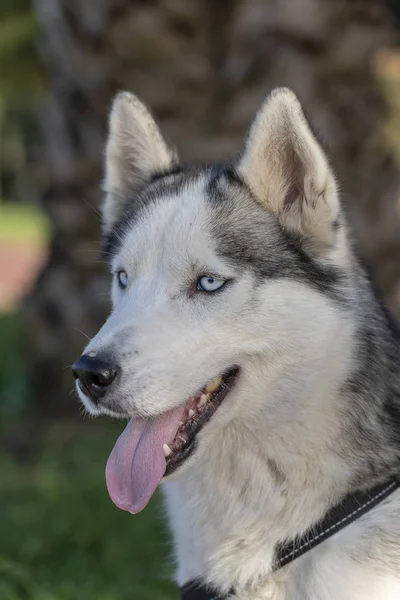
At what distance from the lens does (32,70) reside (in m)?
8.95

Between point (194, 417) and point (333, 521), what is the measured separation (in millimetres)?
545

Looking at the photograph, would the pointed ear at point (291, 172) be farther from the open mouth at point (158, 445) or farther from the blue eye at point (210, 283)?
the open mouth at point (158, 445)

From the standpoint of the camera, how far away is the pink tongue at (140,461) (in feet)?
9.75

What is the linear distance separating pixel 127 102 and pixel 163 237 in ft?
2.25

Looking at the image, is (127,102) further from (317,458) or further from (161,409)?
(317,458)

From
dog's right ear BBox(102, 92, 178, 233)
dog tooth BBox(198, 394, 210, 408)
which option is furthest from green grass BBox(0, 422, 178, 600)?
dog's right ear BBox(102, 92, 178, 233)

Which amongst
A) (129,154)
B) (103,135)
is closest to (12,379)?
(103,135)

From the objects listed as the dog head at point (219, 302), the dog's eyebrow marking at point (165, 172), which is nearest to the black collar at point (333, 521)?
the dog head at point (219, 302)

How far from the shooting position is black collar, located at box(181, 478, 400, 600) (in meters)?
2.99

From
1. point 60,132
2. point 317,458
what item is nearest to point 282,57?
point 60,132

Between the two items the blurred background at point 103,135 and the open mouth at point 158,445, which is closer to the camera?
the open mouth at point 158,445

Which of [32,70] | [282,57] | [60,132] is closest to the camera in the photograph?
[282,57]

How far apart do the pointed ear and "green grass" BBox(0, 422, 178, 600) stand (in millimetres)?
1597

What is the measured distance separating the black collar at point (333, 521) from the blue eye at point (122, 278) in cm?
105
